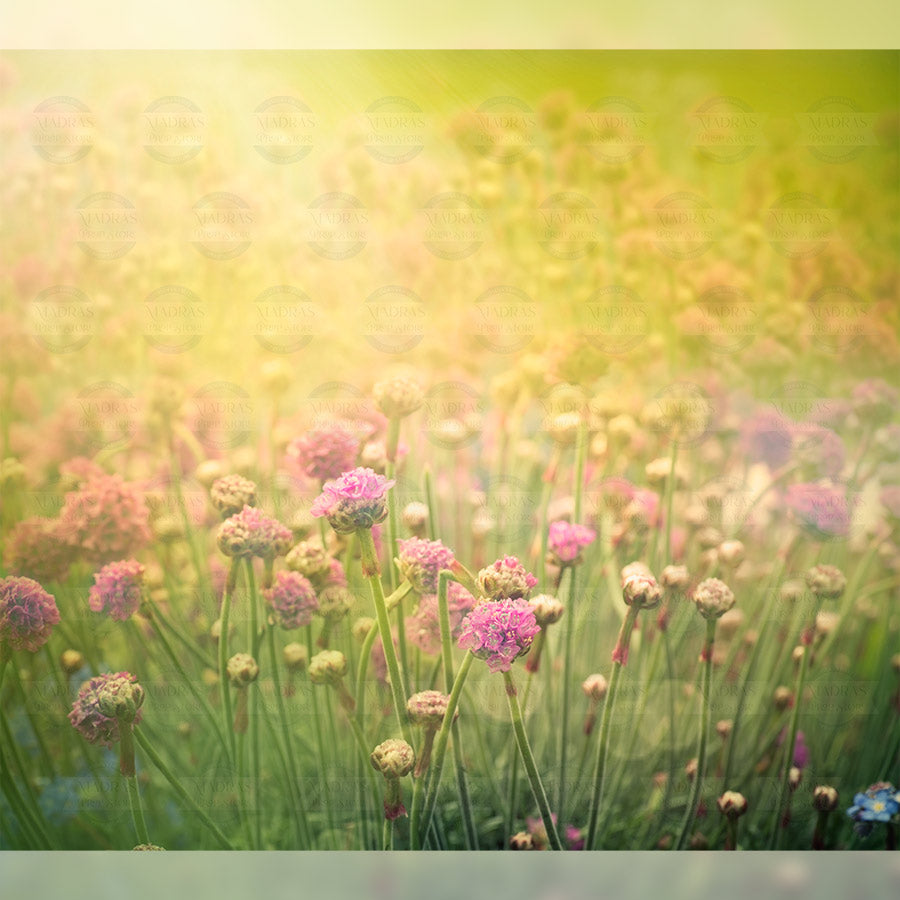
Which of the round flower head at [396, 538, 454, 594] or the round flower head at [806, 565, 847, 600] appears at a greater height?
the round flower head at [396, 538, 454, 594]

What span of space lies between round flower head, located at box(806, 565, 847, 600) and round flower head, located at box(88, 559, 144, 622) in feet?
3.92

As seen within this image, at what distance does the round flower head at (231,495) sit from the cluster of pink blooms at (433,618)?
355 millimetres

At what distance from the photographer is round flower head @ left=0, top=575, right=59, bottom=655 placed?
1.77m

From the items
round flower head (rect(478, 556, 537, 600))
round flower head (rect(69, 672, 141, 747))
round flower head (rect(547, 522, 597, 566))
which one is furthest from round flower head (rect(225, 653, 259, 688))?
round flower head (rect(547, 522, 597, 566))

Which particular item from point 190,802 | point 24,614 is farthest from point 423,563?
point 24,614

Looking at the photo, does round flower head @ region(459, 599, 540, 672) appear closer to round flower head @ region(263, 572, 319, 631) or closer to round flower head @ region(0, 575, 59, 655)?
round flower head @ region(263, 572, 319, 631)

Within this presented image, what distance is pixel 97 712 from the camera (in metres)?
1.72

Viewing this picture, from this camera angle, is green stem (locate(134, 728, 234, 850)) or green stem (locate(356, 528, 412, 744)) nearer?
green stem (locate(356, 528, 412, 744))

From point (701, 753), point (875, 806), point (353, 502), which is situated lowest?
point (875, 806)

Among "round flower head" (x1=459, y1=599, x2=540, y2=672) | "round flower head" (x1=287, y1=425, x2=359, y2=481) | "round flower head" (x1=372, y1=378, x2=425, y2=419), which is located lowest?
"round flower head" (x1=459, y1=599, x2=540, y2=672)

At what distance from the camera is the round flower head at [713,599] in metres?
1.73

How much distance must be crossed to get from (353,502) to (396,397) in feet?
0.73

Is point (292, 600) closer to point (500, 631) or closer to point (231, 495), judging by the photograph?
point (231, 495)

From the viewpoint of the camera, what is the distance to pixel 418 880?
5.96 ft
